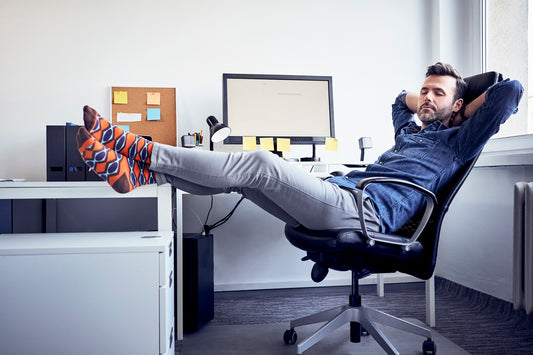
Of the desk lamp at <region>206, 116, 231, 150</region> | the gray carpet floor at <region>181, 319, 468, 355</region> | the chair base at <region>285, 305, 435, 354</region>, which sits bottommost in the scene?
the gray carpet floor at <region>181, 319, 468, 355</region>

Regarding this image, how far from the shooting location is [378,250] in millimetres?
1300

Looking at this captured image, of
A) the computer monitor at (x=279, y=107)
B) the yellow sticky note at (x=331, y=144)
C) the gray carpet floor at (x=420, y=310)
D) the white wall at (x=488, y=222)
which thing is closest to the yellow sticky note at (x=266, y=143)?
the computer monitor at (x=279, y=107)

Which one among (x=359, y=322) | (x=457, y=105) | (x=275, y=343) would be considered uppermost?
(x=457, y=105)

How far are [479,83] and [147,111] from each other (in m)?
1.74

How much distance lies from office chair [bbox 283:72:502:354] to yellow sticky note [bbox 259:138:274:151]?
69 cm

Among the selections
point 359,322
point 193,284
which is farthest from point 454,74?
point 193,284

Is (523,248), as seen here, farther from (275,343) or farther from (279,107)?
(279,107)

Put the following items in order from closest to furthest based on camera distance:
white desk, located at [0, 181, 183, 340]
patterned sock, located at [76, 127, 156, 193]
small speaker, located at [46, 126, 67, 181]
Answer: patterned sock, located at [76, 127, 156, 193] < white desk, located at [0, 181, 183, 340] < small speaker, located at [46, 126, 67, 181]

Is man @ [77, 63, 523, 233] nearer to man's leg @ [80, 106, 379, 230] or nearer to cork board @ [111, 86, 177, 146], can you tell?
man's leg @ [80, 106, 379, 230]

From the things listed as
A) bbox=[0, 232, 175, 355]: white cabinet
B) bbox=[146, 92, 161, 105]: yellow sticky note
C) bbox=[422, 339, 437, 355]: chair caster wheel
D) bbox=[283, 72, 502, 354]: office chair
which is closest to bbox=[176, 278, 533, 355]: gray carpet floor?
bbox=[422, 339, 437, 355]: chair caster wheel

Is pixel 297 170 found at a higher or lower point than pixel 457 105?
lower

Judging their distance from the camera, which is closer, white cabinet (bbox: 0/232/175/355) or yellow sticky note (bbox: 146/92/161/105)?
white cabinet (bbox: 0/232/175/355)

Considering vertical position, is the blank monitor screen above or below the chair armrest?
above

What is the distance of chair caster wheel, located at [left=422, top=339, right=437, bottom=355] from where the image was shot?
148cm
